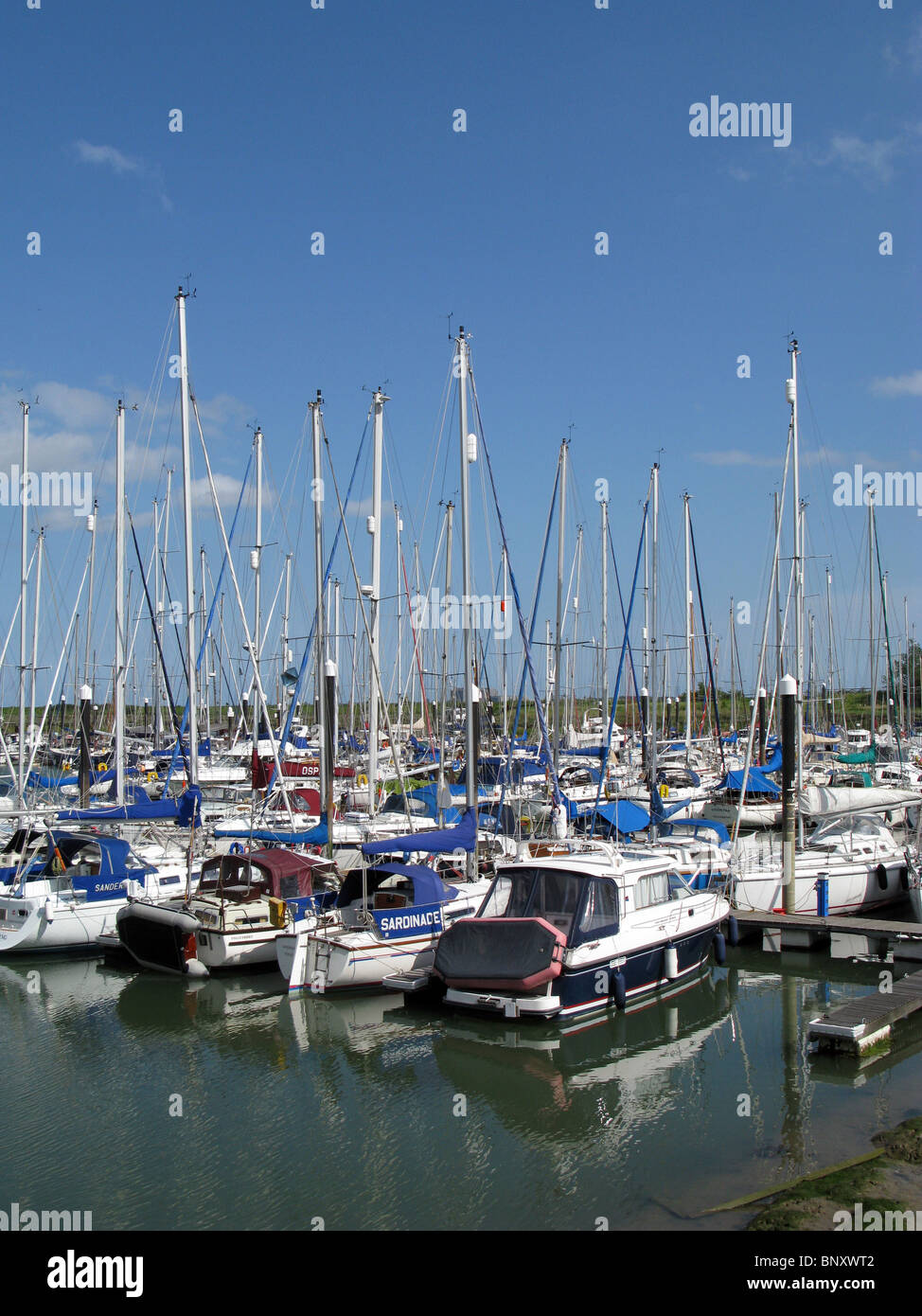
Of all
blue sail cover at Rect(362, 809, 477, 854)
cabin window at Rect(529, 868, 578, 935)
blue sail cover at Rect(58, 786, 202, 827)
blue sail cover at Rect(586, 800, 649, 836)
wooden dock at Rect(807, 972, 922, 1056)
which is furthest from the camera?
blue sail cover at Rect(586, 800, 649, 836)

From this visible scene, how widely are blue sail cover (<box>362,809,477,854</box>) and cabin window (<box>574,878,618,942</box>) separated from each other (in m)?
4.86

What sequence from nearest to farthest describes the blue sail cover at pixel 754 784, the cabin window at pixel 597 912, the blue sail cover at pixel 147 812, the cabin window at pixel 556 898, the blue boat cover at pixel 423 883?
the cabin window at pixel 597 912 → the cabin window at pixel 556 898 → the blue boat cover at pixel 423 883 → the blue sail cover at pixel 147 812 → the blue sail cover at pixel 754 784

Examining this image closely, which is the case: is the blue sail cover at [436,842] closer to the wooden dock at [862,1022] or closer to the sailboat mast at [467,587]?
the sailboat mast at [467,587]

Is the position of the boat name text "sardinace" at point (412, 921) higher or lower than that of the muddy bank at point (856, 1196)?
higher

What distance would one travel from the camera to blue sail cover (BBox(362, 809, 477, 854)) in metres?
22.0

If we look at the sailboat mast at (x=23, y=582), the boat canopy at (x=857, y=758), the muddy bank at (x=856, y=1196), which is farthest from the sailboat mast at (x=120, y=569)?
the boat canopy at (x=857, y=758)

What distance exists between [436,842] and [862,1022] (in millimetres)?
9525

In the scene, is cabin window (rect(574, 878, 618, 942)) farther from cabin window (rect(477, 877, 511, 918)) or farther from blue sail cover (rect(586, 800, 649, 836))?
blue sail cover (rect(586, 800, 649, 836))

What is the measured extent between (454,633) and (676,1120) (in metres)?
40.5

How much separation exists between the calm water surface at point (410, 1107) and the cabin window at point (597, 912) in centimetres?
158


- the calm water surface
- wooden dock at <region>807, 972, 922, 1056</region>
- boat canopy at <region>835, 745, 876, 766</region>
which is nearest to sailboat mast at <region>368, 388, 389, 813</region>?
the calm water surface

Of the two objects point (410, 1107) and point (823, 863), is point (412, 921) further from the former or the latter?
point (823, 863)

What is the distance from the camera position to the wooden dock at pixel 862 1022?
15.8 metres

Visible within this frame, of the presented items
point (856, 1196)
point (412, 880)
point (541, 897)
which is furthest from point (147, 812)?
point (856, 1196)
